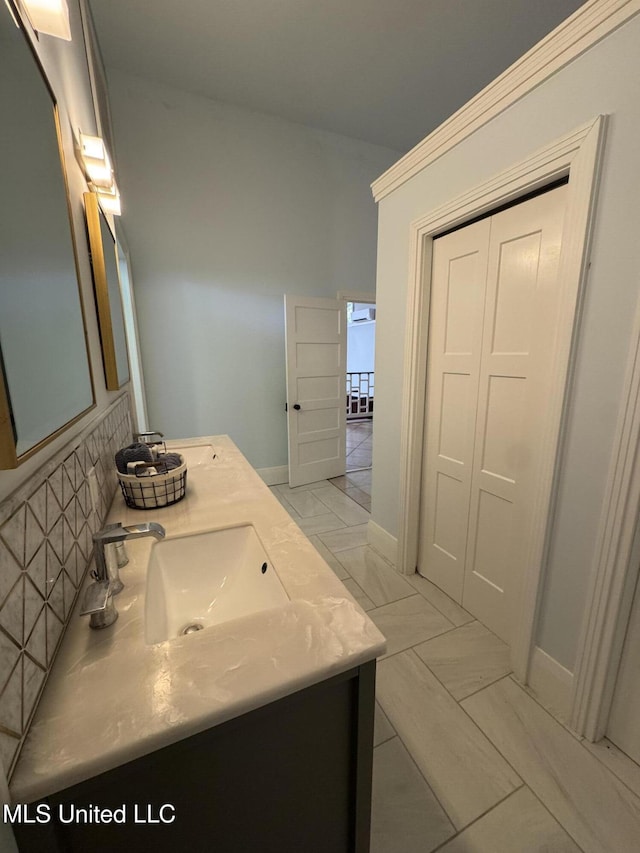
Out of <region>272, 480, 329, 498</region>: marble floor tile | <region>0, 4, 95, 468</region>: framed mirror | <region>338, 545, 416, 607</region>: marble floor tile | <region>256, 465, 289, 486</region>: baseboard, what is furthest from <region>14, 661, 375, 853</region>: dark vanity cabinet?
<region>256, 465, 289, 486</region>: baseboard

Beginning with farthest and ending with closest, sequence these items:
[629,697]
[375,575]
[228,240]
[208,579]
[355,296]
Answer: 1. [355,296]
2. [228,240]
3. [375,575]
4. [629,697]
5. [208,579]

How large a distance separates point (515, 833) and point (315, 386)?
311 cm

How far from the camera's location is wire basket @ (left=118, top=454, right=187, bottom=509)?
1.17 meters

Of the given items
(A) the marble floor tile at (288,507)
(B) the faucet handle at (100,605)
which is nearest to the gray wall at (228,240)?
(A) the marble floor tile at (288,507)

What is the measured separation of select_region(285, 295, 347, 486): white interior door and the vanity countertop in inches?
105

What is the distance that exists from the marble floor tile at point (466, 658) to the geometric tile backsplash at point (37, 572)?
149 centimetres

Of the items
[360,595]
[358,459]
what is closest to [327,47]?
[360,595]

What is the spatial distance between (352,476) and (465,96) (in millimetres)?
3634

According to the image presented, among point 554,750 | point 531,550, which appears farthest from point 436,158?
point 554,750

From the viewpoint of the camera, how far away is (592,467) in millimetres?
1153

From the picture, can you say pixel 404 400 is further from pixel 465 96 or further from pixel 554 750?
pixel 465 96

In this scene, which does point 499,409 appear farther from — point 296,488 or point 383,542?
point 296,488

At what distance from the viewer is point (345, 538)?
2.62 m
